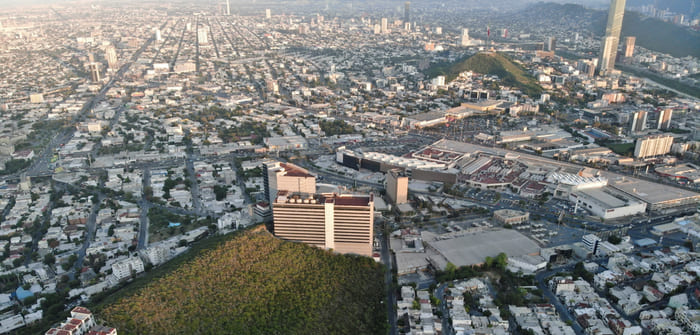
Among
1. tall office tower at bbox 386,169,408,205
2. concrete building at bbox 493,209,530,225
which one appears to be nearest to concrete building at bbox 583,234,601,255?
concrete building at bbox 493,209,530,225

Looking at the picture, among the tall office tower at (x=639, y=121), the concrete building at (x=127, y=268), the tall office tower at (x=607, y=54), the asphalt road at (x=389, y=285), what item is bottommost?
the asphalt road at (x=389, y=285)

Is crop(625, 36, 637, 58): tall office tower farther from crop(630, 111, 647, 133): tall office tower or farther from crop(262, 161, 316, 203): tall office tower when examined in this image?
crop(262, 161, 316, 203): tall office tower

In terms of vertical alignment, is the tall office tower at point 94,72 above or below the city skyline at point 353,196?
above

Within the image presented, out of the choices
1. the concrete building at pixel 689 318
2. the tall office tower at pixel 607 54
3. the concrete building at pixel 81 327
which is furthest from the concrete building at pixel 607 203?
the tall office tower at pixel 607 54

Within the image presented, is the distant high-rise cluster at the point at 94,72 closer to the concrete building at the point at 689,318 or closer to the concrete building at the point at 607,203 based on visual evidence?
the concrete building at the point at 607,203

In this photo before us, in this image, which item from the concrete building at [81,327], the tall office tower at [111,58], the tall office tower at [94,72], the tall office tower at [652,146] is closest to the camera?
the concrete building at [81,327]

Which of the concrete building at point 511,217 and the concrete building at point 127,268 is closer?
the concrete building at point 127,268

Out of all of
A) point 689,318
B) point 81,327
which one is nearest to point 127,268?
point 81,327
